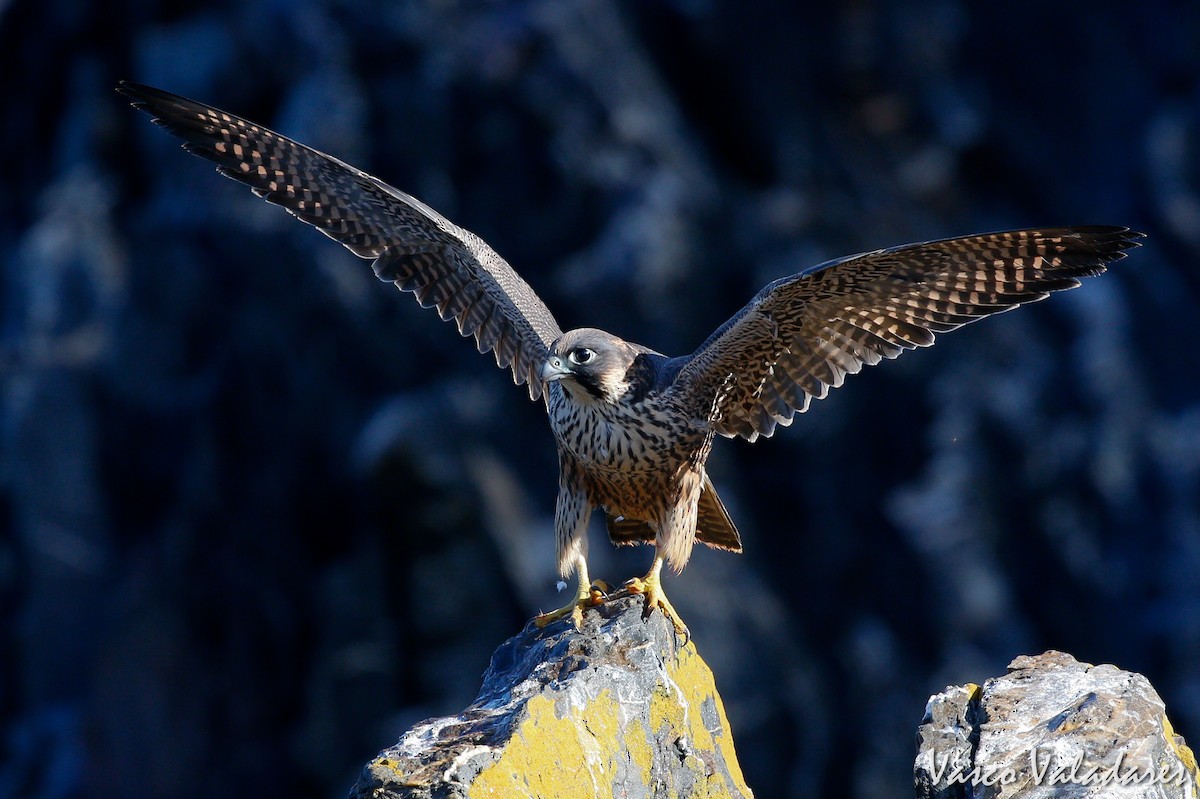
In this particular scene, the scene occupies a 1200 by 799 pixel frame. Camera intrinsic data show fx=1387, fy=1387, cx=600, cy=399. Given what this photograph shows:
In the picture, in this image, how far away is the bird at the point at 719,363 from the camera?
15.4ft

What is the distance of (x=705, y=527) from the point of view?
5.43 metres

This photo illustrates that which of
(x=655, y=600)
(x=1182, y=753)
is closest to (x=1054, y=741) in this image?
(x=1182, y=753)

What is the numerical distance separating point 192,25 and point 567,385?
9871 millimetres

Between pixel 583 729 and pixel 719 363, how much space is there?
1.79 meters

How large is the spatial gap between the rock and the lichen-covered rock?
0.66m

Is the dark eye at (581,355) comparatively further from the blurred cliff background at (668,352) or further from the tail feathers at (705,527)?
the blurred cliff background at (668,352)

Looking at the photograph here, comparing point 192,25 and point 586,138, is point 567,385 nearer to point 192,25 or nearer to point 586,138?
point 586,138

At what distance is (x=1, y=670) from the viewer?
13680 millimetres

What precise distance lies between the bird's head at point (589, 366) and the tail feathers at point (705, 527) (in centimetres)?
61

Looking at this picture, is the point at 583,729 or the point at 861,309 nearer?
the point at 583,729

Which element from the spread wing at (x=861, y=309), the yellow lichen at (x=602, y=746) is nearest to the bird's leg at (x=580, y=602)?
the yellow lichen at (x=602, y=746)

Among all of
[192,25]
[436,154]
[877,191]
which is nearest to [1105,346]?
[877,191]

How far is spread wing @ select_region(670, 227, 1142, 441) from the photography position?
4.68m

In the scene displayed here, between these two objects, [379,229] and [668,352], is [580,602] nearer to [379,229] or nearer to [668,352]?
[379,229]
